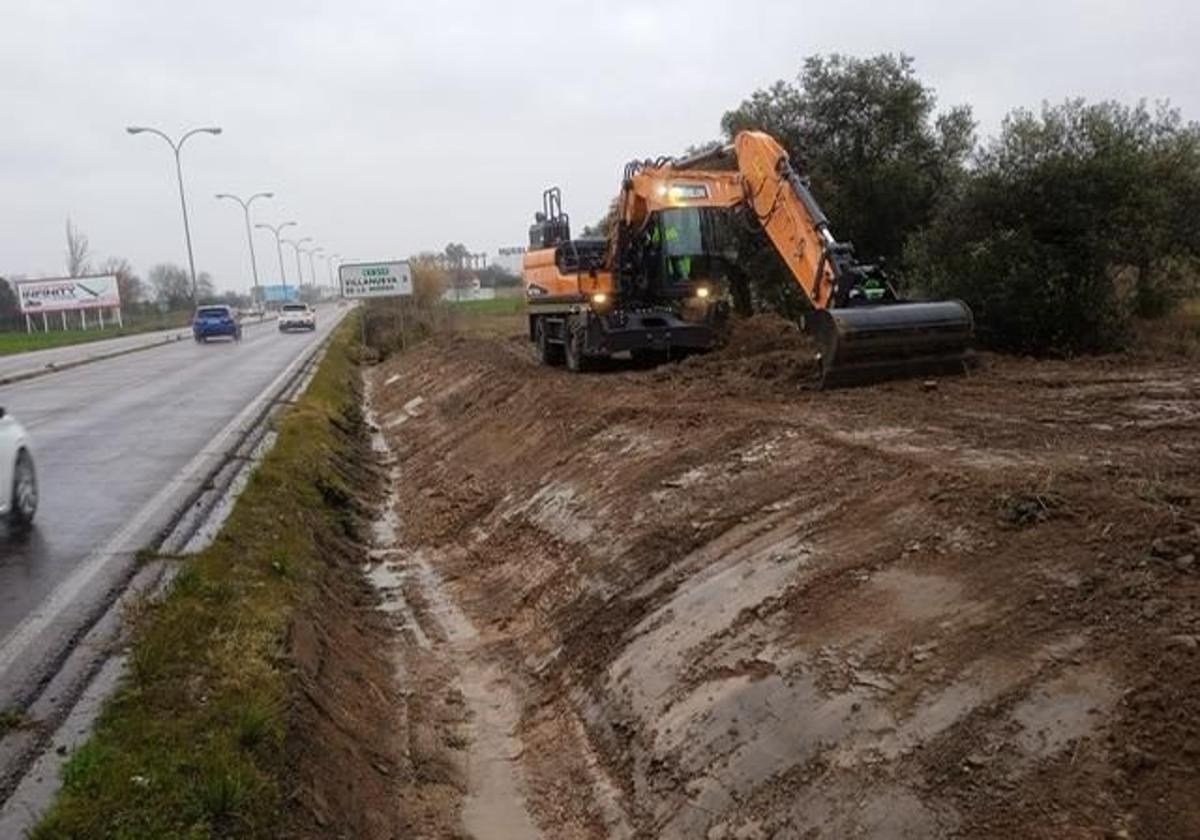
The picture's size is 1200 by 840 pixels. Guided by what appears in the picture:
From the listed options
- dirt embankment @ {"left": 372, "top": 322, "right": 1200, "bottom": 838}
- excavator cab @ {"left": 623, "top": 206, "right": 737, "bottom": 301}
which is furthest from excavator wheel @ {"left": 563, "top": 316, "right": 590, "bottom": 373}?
dirt embankment @ {"left": 372, "top": 322, "right": 1200, "bottom": 838}

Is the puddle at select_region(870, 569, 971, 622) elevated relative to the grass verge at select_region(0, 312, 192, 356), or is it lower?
elevated

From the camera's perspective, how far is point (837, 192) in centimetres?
2320

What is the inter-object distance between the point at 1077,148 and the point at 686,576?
41.6ft

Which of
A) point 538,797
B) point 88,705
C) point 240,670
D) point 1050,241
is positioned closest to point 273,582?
point 240,670

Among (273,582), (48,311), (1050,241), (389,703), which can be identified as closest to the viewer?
(389,703)

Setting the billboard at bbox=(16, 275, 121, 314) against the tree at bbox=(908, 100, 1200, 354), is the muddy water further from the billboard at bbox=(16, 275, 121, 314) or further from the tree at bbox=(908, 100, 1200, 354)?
the billboard at bbox=(16, 275, 121, 314)

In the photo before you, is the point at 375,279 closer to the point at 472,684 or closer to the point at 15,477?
the point at 15,477

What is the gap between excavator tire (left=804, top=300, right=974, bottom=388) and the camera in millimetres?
12039

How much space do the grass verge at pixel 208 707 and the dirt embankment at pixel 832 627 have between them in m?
1.07

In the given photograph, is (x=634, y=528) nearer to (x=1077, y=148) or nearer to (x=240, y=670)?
(x=240, y=670)

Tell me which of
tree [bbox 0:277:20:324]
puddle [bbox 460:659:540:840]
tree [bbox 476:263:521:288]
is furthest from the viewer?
tree [bbox 476:263:521:288]

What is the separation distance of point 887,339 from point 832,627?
7.01 meters

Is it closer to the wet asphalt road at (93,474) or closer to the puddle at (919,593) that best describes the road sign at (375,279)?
the wet asphalt road at (93,474)

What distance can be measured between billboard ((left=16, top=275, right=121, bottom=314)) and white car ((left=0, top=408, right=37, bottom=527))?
87672 millimetres
